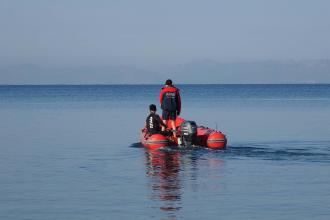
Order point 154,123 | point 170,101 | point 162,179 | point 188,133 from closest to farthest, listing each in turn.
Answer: point 162,179, point 188,133, point 154,123, point 170,101

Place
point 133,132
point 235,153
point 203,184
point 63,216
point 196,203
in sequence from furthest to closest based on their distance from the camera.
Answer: point 133,132, point 235,153, point 203,184, point 196,203, point 63,216

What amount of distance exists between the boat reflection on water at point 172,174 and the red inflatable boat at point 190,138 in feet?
1.09

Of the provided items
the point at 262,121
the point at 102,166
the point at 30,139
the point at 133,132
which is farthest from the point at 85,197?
the point at 262,121

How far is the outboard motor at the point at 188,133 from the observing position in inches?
1001

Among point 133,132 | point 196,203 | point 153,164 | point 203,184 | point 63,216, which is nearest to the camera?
point 63,216

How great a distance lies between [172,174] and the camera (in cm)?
2042

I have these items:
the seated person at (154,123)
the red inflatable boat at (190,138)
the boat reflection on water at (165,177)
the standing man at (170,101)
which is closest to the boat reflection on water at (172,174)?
the boat reflection on water at (165,177)

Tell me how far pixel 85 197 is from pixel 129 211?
1.87 m

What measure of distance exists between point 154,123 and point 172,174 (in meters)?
6.16

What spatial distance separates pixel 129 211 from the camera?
15.2 meters

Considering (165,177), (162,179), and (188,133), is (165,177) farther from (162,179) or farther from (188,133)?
(188,133)

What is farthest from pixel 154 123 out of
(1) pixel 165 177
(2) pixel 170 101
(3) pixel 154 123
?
(1) pixel 165 177

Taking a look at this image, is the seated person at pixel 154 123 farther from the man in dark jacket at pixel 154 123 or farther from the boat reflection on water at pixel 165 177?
the boat reflection on water at pixel 165 177

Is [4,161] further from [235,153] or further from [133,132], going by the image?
[133,132]
